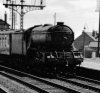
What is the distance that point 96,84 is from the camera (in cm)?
1411

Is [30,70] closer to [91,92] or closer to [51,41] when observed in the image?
[51,41]

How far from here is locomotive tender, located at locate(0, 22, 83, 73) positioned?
1670cm

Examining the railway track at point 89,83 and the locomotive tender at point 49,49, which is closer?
the railway track at point 89,83

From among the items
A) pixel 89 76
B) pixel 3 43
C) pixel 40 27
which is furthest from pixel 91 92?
pixel 3 43

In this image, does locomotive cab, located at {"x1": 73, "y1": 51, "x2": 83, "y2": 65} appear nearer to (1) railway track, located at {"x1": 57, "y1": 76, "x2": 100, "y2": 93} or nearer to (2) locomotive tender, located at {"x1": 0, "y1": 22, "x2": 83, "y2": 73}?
(2) locomotive tender, located at {"x1": 0, "y1": 22, "x2": 83, "y2": 73}

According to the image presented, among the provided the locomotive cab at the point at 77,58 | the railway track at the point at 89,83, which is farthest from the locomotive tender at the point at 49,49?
the railway track at the point at 89,83

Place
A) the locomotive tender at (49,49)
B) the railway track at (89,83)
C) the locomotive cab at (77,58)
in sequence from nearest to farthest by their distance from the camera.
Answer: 1. the railway track at (89,83)
2. the locomotive tender at (49,49)
3. the locomotive cab at (77,58)

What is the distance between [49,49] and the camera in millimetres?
17484

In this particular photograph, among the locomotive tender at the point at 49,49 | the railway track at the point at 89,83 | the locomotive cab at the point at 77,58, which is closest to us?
the railway track at the point at 89,83

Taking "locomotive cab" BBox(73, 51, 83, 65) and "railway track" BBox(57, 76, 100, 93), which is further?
"locomotive cab" BBox(73, 51, 83, 65)

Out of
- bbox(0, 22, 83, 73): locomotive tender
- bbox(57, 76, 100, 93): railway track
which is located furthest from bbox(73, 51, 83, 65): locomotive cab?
bbox(57, 76, 100, 93): railway track

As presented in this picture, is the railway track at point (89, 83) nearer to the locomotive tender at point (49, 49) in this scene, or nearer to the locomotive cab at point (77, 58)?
the locomotive cab at point (77, 58)

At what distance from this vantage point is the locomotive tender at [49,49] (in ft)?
54.8

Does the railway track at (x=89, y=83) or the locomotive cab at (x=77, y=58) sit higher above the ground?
the locomotive cab at (x=77, y=58)
